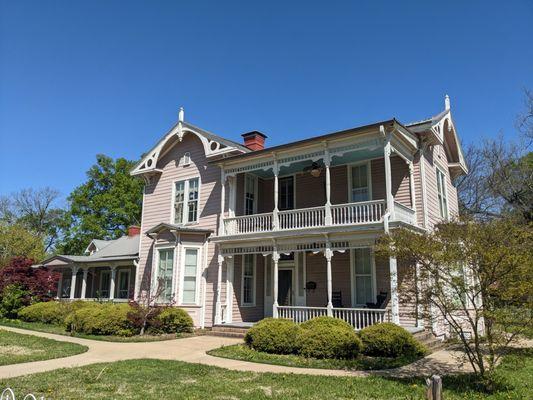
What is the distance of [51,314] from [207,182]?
9.14 metres

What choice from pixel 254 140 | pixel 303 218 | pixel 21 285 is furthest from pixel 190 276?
pixel 21 285

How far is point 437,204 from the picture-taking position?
640 inches

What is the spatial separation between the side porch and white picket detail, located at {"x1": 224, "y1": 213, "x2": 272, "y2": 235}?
0.78 meters

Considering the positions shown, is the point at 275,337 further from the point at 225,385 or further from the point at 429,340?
the point at 429,340

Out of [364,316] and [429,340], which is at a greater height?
[364,316]

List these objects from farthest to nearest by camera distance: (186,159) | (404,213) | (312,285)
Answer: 1. (186,159)
2. (312,285)
3. (404,213)

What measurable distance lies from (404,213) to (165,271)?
33.2ft

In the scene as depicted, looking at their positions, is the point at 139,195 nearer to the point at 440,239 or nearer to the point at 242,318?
the point at 242,318

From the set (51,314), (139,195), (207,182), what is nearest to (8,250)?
(139,195)

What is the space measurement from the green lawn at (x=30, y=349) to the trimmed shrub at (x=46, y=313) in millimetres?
4657

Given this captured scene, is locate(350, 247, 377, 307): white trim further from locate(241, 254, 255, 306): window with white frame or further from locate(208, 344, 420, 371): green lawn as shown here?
locate(241, 254, 255, 306): window with white frame

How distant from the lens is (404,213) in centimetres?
1390

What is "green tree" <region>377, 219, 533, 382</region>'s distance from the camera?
6.93m

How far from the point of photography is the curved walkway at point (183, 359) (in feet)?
28.8
